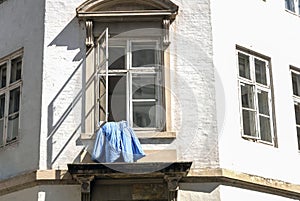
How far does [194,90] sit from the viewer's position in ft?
34.9

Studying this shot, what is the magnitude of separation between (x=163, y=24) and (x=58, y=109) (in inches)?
96.6

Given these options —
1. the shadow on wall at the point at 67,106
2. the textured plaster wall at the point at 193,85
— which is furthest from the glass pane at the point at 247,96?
the shadow on wall at the point at 67,106

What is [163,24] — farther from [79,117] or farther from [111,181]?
[111,181]

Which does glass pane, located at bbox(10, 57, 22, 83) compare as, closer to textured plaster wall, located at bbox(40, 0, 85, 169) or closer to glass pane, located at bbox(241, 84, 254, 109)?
textured plaster wall, located at bbox(40, 0, 85, 169)

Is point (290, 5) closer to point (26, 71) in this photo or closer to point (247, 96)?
point (247, 96)

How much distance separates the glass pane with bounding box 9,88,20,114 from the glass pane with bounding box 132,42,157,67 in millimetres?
2372

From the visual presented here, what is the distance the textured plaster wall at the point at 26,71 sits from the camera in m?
10.6

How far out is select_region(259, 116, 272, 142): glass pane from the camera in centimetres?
1125

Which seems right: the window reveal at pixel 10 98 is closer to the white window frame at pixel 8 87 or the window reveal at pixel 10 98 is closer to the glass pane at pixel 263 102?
the white window frame at pixel 8 87

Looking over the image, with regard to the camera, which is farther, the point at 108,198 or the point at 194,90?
the point at 194,90

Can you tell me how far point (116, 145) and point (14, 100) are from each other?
8.94 feet

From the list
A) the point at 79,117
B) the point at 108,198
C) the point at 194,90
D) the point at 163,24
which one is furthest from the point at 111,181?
the point at 163,24

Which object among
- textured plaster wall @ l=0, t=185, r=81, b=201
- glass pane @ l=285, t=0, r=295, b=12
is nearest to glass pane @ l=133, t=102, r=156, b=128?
textured plaster wall @ l=0, t=185, r=81, b=201

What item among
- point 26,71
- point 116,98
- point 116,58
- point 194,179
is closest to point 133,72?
point 116,58
